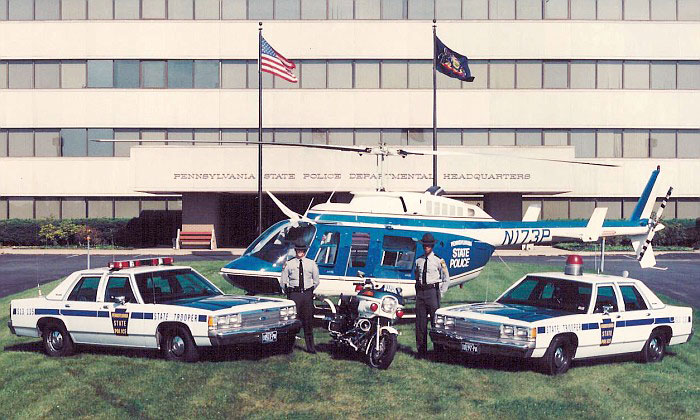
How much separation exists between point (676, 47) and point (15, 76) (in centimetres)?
4220

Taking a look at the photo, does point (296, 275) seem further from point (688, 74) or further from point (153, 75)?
point (688, 74)

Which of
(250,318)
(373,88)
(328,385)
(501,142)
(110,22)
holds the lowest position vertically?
(328,385)

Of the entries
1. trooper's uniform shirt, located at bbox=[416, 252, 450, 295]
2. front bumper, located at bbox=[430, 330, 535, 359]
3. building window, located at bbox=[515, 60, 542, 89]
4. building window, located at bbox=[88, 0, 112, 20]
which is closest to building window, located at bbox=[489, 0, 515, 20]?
building window, located at bbox=[515, 60, 542, 89]

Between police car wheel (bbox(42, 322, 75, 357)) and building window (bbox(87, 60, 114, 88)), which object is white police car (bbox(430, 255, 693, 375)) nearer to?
police car wheel (bbox(42, 322, 75, 357))

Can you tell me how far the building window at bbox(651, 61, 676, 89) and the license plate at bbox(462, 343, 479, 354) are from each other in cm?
4309

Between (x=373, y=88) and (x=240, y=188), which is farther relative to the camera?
(x=373, y=88)

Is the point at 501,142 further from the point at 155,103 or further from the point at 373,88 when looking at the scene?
the point at 155,103

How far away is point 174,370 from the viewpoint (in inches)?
496

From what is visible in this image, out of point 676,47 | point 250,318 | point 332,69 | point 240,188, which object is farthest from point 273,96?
point 250,318

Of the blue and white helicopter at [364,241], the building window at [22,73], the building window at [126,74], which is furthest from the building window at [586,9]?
the blue and white helicopter at [364,241]

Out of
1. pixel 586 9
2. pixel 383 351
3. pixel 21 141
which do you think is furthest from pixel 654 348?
pixel 21 141

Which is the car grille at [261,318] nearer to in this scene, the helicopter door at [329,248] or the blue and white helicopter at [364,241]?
the blue and white helicopter at [364,241]

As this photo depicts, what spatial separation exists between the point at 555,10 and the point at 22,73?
34.2 meters

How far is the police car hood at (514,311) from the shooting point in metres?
12.6
